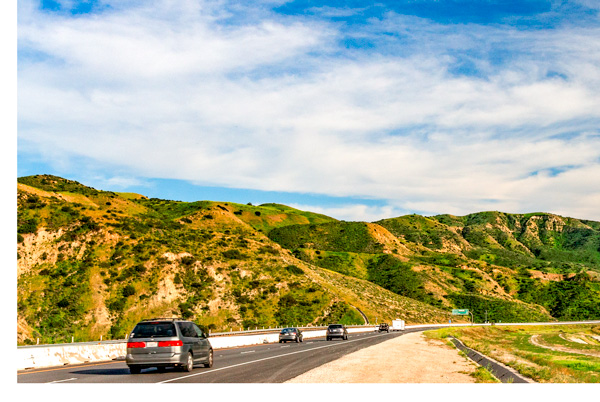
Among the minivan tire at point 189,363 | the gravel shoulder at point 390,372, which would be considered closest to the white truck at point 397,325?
the gravel shoulder at point 390,372

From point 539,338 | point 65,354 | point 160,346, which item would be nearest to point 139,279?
point 65,354

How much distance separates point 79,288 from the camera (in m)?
87.2

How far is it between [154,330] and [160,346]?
0.69m

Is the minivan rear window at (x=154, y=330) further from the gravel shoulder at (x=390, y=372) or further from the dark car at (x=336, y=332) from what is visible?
the dark car at (x=336, y=332)

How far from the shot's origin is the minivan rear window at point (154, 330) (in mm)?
22219

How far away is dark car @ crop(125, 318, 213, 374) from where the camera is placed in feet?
71.7

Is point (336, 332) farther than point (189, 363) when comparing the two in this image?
Yes

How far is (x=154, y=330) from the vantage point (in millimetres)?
22312

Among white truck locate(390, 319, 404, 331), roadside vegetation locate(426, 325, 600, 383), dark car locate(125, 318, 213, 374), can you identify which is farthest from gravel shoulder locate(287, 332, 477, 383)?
white truck locate(390, 319, 404, 331)

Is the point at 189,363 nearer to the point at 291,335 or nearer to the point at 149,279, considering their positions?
the point at 291,335

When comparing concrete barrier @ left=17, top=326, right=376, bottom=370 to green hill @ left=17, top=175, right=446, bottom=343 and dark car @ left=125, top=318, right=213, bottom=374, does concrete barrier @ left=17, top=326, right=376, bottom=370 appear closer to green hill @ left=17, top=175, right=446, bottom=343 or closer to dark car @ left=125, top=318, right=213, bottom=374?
dark car @ left=125, top=318, right=213, bottom=374
